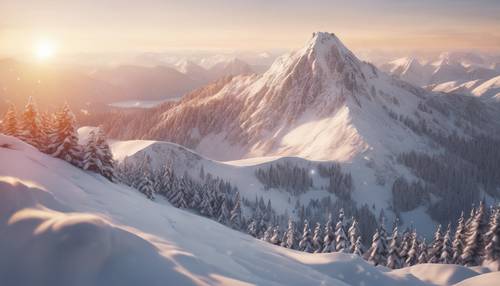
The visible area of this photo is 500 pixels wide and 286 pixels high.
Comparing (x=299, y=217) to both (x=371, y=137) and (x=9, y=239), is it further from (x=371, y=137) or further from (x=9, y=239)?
(x=9, y=239)

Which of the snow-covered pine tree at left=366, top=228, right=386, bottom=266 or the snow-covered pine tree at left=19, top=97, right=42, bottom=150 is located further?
the snow-covered pine tree at left=366, top=228, right=386, bottom=266

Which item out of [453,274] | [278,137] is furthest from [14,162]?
[278,137]

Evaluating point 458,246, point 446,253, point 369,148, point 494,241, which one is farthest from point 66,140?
point 369,148

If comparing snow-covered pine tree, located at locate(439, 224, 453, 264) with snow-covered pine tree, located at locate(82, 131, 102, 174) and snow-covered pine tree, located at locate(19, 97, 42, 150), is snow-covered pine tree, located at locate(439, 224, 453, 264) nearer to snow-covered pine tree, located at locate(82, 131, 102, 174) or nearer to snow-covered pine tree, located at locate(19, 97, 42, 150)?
snow-covered pine tree, located at locate(82, 131, 102, 174)

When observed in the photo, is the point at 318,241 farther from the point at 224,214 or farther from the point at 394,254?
the point at 224,214

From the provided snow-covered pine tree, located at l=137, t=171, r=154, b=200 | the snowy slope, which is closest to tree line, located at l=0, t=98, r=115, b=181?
the snowy slope

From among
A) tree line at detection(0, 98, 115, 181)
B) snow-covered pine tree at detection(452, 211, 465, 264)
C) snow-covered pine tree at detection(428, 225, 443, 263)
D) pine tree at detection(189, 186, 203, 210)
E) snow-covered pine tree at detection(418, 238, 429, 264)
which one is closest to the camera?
tree line at detection(0, 98, 115, 181)

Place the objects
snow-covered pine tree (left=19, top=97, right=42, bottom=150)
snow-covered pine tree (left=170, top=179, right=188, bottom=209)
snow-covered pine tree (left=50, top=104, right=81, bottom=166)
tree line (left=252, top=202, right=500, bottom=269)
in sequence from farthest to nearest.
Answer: snow-covered pine tree (left=170, top=179, right=188, bottom=209) → snow-covered pine tree (left=19, top=97, right=42, bottom=150) → tree line (left=252, top=202, right=500, bottom=269) → snow-covered pine tree (left=50, top=104, right=81, bottom=166)
